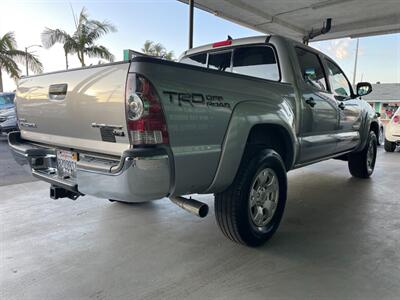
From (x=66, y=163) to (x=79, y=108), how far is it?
1.56 feet

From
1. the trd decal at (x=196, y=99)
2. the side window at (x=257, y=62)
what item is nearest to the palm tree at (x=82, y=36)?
the side window at (x=257, y=62)

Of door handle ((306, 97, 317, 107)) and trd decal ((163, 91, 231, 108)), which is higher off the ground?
door handle ((306, 97, 317, 107))

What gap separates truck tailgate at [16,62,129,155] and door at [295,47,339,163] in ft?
6.68

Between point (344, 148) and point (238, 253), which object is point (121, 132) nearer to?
point (238, 253)

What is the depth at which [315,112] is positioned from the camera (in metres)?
3.53

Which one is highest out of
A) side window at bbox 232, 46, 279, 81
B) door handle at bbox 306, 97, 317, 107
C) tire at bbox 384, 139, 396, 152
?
side window at bbox 232, 46, 279, 81

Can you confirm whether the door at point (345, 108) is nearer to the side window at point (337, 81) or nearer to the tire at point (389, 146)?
the side window at point (337, 81)

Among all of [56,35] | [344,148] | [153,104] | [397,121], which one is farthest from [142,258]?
[56,35]

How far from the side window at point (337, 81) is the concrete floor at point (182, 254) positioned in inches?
60.0

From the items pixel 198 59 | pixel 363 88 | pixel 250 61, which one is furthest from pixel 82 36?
pixel 250 61

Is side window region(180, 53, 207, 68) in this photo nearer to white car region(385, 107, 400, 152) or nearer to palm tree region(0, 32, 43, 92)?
white car region(385, 107, 400, 152)

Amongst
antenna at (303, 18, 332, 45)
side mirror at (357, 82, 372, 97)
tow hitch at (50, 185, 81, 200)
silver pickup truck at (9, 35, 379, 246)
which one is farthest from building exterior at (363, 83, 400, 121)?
tow hitch at (50, 185, 81, 200)

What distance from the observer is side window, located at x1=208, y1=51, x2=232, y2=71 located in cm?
368

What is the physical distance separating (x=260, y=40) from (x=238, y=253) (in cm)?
215
